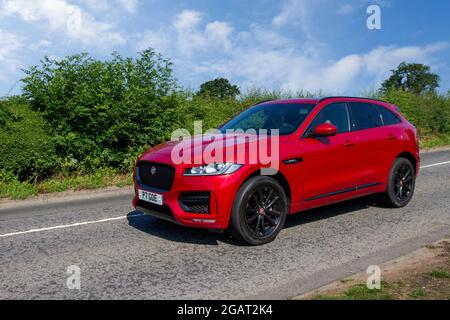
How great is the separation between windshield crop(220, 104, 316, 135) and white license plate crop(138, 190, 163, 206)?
158 cm

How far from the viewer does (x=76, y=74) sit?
10.6 metres

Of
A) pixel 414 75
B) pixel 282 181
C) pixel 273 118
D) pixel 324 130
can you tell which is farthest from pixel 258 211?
pixel 414 75

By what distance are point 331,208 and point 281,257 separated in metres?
Result: 2.75

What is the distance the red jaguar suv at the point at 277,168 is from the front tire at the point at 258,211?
0.01 metres

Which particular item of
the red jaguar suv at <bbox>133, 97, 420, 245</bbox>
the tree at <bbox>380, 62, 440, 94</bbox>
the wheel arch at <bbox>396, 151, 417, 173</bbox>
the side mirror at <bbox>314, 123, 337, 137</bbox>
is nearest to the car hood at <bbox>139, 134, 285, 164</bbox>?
the red jaguar suv at <bbox>133, 97, 420, 245</bbox>

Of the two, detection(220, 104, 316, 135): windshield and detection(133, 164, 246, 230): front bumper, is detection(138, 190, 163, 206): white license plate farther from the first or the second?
detection(220, 104, 316, 135): windshield

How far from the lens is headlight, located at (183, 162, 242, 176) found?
5211 mm

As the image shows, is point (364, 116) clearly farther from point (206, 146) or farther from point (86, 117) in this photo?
point (86, 117)

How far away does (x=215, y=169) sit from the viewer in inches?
206

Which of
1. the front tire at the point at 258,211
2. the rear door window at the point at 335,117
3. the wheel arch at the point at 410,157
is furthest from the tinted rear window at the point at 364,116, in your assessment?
the front tire at the point at 258,211

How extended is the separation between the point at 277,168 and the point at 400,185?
3164mm

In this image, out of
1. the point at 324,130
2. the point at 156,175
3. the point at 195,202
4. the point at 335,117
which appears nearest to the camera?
the point at 195,202

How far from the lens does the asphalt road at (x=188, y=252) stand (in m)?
4.38

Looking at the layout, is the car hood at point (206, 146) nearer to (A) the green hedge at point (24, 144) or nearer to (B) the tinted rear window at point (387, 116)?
(B) the tinted rear window at point (387, 116)
